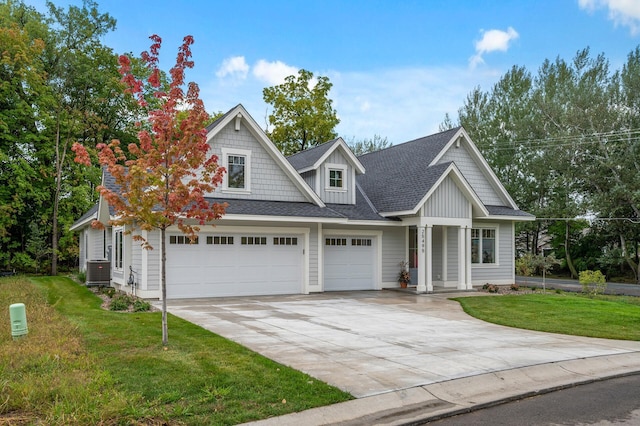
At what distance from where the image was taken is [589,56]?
3475 cm

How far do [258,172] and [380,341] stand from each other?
392 inches

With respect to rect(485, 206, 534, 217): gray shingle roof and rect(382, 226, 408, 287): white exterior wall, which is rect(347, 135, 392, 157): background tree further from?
rect(382, 226, 408, 287): white exterior wall

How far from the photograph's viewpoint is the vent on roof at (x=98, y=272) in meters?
19.8

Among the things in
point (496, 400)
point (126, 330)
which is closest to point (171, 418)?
point (496, 400)

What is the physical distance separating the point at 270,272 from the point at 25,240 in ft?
69.2

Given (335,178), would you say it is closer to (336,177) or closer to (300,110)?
(336,177)

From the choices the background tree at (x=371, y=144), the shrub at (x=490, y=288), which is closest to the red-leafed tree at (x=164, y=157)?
the shrub at (x=490, y=288)

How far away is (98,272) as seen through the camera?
19.9 m

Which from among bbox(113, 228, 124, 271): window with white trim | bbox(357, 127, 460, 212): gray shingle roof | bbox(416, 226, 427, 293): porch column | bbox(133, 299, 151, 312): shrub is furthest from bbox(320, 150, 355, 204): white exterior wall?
bbox(133, 299, 151, 312): shrub

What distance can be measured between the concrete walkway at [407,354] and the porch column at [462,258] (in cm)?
570

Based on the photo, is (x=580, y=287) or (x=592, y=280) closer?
(x=592, y=280)

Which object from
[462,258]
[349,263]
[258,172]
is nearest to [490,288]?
[462,258]

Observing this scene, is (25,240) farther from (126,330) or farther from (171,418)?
(171,418)

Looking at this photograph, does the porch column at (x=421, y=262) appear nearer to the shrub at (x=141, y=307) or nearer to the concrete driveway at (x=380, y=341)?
the concrete driveway at (x=380, y=341)
